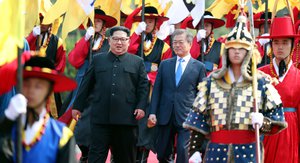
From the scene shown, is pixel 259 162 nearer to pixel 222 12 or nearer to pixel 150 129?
pixel 150 129

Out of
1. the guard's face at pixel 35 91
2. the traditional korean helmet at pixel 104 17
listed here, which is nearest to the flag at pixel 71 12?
the traditional korean helmet at pixel 104 17

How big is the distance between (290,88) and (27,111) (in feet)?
12.9

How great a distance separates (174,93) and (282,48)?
1578 mm

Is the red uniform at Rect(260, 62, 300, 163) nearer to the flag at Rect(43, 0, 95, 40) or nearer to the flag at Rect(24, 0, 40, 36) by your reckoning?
the flag at Rect(43, 0, 95, 40)

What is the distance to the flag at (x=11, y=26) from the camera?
21.0 feet

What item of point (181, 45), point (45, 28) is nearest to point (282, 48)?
point (181, 45)

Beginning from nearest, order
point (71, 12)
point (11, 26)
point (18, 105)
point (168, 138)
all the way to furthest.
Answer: point (18, 105) < point (11, 26) < point (168, 138) < point (71, 12)

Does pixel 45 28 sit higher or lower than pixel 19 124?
higher

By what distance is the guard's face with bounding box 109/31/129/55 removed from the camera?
10.6 m

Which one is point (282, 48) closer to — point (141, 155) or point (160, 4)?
point (141, 155)

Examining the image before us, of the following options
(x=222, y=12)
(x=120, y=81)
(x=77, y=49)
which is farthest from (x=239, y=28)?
(x=222, y=12)

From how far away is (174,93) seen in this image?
428 inches

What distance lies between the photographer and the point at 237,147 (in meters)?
8.25

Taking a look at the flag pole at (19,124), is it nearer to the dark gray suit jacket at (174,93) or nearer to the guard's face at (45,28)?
the dark gray suit jacket at (174,93)
